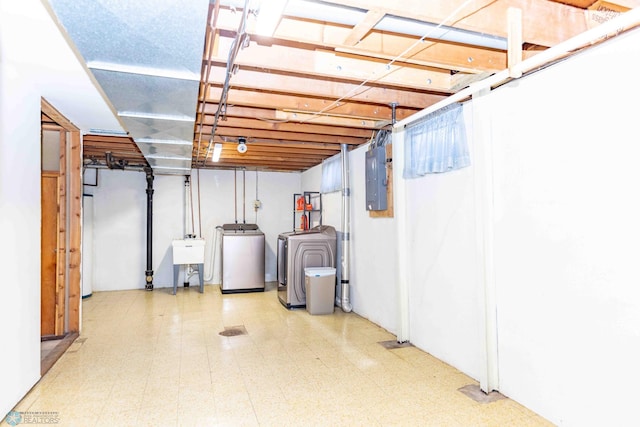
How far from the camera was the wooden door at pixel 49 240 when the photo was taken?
393 cm

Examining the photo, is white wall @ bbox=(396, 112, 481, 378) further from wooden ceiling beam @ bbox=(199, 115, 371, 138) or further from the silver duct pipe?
the silver duct pipe

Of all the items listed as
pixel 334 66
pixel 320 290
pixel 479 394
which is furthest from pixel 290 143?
pixel 479 394

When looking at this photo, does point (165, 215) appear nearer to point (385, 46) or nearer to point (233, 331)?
point (233, 331)

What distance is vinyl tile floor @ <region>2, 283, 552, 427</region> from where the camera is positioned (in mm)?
2326

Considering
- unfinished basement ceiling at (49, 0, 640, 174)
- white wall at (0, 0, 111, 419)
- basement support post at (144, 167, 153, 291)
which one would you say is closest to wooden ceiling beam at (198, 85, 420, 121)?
unfinished basement ceiling at (49, 0, 640, 174)

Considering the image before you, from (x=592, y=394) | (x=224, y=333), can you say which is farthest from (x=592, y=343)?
(x=224, y=333)

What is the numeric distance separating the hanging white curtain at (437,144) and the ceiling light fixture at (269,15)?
1.78 metres

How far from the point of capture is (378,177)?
4023 millimetres

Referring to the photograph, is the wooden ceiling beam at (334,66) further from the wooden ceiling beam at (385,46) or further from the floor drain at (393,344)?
the floor drain at (393,344)

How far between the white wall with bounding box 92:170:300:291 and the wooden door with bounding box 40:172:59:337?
2.71m

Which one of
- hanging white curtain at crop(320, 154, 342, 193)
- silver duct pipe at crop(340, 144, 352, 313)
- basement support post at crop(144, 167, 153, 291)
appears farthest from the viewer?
basement support post at crop(144, 167, 153, 291)

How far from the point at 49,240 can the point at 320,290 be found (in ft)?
10.4

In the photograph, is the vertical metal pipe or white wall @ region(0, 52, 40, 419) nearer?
white wall @ region(0, 52, 40, 419)

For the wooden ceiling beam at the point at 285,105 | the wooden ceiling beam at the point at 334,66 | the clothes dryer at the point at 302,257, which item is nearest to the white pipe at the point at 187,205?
the clothes dryer at the point at 302,257
